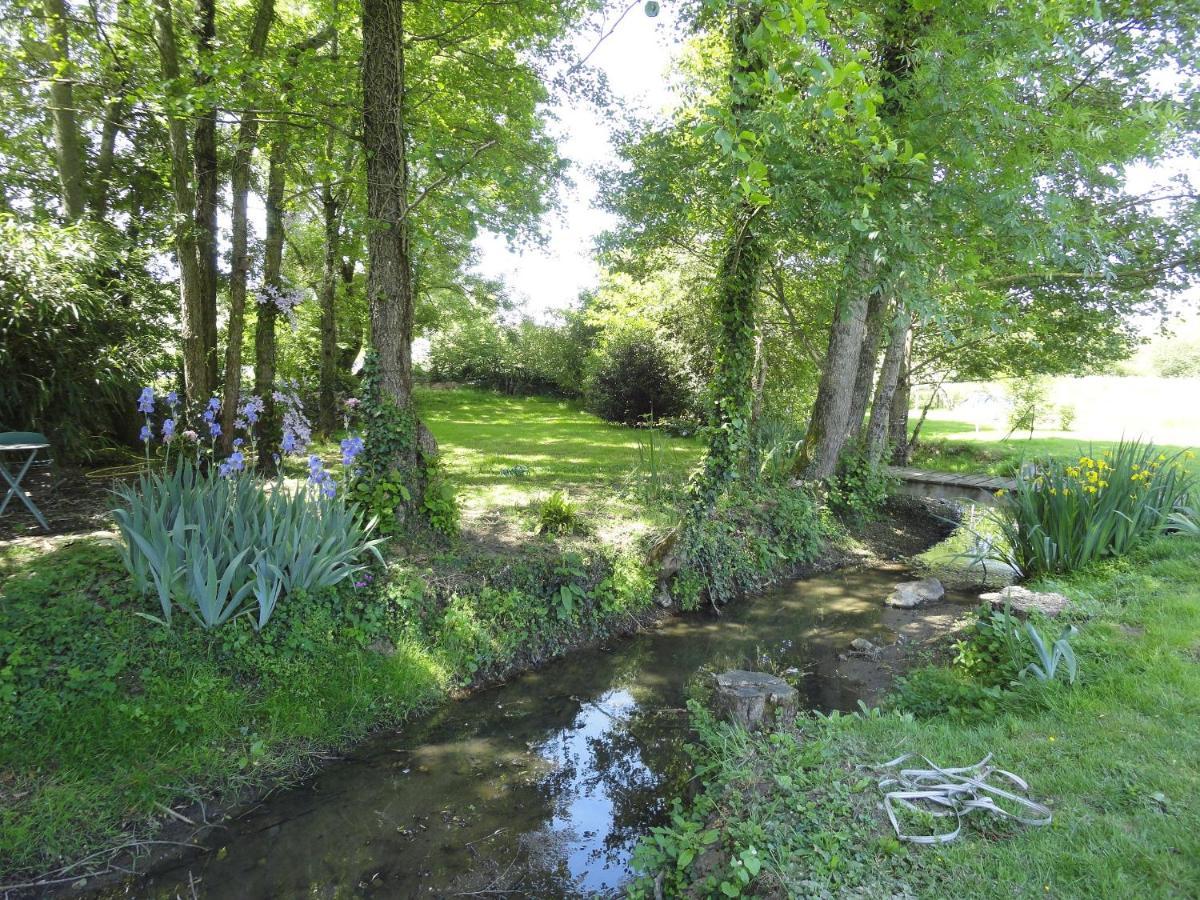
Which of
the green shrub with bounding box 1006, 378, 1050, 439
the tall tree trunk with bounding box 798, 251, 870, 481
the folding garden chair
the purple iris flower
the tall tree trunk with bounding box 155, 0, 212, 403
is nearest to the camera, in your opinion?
the folding garden chair

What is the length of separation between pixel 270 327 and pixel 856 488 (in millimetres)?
8722

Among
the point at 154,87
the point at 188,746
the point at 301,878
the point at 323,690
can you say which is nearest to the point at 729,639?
the point at 323,690

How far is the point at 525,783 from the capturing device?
3.66 m

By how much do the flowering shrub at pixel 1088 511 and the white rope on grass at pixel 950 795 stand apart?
12.7 ft

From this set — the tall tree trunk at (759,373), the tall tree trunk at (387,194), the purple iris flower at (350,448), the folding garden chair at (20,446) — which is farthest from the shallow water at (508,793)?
the tall tree trunk at (759,373)

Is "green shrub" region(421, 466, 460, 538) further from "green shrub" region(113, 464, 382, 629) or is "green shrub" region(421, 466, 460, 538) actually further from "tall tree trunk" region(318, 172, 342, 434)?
"tall tree trunk" region(318, 172, 342, 434)

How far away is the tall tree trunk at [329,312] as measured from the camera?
9625 mm

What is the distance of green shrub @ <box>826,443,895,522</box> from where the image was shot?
348 inches

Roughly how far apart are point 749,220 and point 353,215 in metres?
3.81

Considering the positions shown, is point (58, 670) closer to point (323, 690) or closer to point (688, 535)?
point (323, 690)

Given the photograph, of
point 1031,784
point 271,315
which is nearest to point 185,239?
point 271,315

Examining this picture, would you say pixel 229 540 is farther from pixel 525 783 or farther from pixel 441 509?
pixel 525 783

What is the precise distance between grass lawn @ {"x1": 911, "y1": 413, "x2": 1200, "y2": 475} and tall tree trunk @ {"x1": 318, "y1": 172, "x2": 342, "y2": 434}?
1195cm

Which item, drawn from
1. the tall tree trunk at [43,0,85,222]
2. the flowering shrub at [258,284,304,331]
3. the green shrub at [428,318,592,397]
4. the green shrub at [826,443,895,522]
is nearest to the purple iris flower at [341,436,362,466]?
the flowering shrub at [258,284,304,331]
